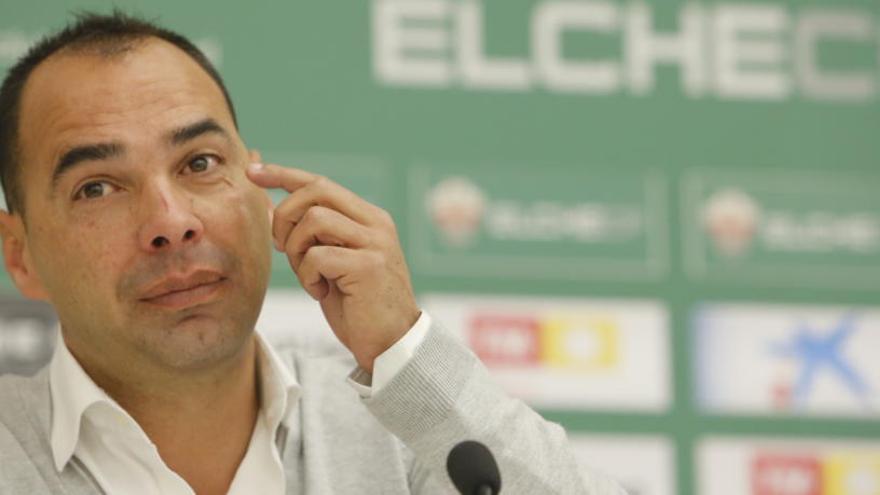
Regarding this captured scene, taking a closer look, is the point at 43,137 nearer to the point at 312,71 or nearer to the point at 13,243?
the point at 13,243

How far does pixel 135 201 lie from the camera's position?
7.25ft

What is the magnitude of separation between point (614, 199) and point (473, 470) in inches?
83.9

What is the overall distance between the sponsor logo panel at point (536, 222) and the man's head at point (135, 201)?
1.40 meters

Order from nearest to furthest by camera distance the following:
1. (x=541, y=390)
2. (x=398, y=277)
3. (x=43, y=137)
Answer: (x=398, y=277) < (x=43, y=137) < (x=541, y=390)

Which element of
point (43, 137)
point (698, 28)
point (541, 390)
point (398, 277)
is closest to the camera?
point (398, 277)

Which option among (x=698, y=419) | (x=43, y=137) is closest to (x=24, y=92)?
(x=43, y=137)

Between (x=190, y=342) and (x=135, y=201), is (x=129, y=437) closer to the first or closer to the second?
(x=190, y=342)

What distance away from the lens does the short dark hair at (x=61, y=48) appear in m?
2.37

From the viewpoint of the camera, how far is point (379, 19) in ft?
12.7

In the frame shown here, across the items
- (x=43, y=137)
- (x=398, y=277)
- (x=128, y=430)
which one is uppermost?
(x=43, y=137)

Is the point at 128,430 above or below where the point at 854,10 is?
below

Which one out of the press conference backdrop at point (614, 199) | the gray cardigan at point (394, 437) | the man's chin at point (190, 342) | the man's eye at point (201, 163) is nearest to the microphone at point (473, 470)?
the gray cardigan at point (394, 437)

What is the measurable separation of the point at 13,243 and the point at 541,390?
1624 millimetres

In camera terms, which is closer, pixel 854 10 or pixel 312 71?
pixel 312 71
